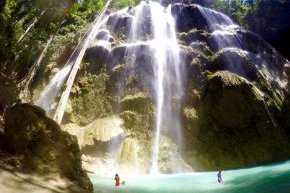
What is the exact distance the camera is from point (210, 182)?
1730cm

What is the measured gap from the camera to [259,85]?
2461 cm

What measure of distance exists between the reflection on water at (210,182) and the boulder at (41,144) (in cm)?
450

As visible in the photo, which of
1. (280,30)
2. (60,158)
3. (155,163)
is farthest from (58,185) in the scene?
(280,30)

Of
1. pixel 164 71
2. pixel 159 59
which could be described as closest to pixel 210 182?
pixel 164 71

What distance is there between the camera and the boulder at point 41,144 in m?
9.48

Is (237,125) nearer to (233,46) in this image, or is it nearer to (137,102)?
(137,102)

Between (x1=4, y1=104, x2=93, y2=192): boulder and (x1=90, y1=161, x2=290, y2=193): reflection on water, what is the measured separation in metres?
Answer: 4.50

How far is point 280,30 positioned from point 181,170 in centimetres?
2201

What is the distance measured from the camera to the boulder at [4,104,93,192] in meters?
9.48

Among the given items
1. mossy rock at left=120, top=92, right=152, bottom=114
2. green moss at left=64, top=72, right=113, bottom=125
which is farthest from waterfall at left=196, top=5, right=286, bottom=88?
green moss at left=64, top=72, right=113, bottom=125

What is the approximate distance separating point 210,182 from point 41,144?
34.6 ft

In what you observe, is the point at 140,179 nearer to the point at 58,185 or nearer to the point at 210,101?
the point at 210,101

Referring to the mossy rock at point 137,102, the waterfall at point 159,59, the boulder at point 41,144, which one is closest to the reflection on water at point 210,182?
the waterfall at point 159,59

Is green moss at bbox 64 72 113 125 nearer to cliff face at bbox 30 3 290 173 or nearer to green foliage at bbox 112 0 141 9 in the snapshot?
cliff face at bbox 30 3 290 173
